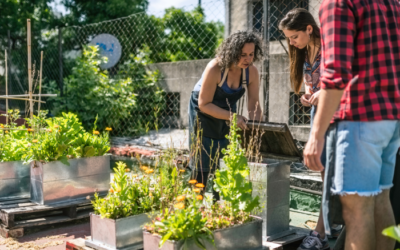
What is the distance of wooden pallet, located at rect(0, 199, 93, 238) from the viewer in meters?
3.42

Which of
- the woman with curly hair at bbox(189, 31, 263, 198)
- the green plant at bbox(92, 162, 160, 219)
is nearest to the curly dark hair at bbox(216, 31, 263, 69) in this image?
the woman with curly hair at bbox(189, 31, 263, 198)

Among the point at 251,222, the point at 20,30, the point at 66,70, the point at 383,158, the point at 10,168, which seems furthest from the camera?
the point at 20,30

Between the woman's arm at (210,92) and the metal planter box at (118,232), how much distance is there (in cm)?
89

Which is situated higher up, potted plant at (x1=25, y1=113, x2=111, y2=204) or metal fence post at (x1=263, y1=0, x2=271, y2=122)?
metal fence post at (x1=263, y1=0, x2=271, y2=122)

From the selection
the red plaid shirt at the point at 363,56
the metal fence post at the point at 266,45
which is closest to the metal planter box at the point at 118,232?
the red plaid shirt at the point at 363,56

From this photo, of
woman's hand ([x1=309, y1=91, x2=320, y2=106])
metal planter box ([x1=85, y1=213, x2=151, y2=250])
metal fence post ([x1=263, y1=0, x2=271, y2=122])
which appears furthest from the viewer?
metal fence post ([x1=263, y1=0, x2=271, y2=122])

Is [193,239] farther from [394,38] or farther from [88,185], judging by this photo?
[88,185]

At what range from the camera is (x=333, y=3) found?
1.85 meters

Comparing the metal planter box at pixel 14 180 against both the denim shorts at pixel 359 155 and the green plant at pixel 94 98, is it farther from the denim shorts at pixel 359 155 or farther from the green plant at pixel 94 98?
the green plant at pixel 94 98

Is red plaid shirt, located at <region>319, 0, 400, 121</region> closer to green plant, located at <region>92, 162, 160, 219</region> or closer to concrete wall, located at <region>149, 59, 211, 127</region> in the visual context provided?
green plant, located at <region>92, 162, 160, 219</region>

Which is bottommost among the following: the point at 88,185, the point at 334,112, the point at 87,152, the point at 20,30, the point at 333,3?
the point at 88,185

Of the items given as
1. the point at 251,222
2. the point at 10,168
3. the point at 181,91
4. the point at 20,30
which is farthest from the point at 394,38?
the point at 20,30

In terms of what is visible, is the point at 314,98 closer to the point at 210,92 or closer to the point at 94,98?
the point at 210,92

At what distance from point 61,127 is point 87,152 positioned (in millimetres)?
317
